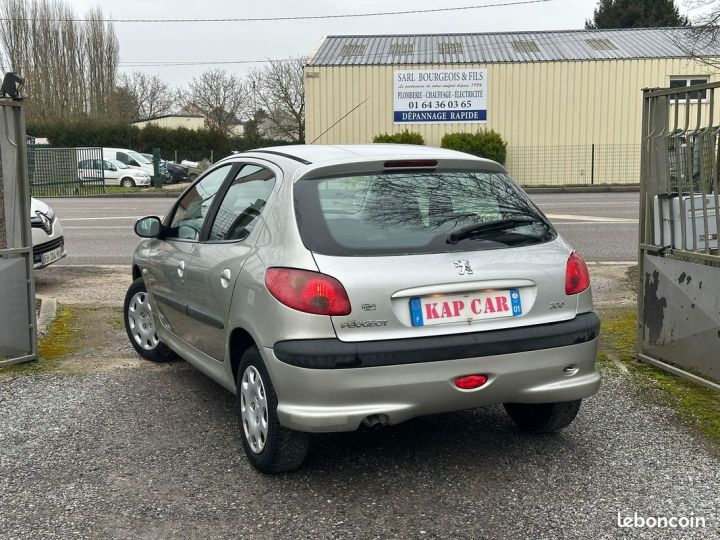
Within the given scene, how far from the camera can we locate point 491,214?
388 cm

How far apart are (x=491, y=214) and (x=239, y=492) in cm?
178

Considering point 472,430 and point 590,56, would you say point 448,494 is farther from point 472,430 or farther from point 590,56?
point 590,56

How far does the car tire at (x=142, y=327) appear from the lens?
18.7 ft

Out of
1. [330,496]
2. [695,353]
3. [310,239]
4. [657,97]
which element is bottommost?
[330,496]

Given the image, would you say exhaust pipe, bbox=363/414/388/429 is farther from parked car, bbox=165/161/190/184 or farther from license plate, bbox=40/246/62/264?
parked car, bbox=165/161/190/184

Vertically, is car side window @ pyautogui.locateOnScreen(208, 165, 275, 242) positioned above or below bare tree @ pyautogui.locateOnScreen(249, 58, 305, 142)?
below

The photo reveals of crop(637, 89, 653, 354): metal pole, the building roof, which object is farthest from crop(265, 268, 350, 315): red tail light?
the building roof

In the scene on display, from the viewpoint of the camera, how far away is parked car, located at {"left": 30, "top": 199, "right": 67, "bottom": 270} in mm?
8672

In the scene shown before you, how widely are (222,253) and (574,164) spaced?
27.3 m

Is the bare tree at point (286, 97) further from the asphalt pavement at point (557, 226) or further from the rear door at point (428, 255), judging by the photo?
the rear door at point (428, 255)

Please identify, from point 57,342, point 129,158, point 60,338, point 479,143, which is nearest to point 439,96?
point 479,143

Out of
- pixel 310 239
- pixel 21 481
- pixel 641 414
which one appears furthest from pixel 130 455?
pixel 641 414

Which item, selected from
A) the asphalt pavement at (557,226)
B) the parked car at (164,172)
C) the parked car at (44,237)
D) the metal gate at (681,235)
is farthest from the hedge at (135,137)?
the metal gate at (681,235)

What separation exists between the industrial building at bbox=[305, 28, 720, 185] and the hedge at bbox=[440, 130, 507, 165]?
4.44 feet
